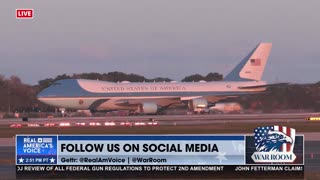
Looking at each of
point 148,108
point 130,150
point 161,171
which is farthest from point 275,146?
point 148,108

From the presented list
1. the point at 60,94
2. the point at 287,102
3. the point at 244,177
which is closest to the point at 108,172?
the point at 244,177

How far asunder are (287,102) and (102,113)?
25.8 m

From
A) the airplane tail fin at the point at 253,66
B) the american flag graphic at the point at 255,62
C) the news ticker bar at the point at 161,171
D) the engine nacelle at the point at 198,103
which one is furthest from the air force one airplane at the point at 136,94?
the news ticker bar at the point at 161,171

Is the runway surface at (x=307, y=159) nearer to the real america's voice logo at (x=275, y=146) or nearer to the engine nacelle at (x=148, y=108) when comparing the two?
the real america's voice logo at (x=275, y=146)

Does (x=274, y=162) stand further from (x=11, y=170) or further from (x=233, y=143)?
(x=11, y=170)

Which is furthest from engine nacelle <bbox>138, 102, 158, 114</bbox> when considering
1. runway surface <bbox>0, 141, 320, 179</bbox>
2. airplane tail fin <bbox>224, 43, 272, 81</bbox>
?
runway surface <bbox>0, 141, 320, 179</bbox>

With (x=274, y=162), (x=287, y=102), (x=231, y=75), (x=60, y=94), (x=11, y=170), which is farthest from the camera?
(x=231, y=75)

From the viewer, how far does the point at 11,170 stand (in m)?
24.5

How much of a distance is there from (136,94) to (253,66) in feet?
59.8

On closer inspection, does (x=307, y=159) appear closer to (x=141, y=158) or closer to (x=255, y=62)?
(x=141, y=158)

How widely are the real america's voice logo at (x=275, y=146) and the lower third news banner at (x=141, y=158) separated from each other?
117 mm

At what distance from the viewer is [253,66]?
10150 centimetres

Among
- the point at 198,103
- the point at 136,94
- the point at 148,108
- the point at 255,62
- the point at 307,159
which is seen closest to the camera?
the point at 307,159

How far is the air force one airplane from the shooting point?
301 ft
